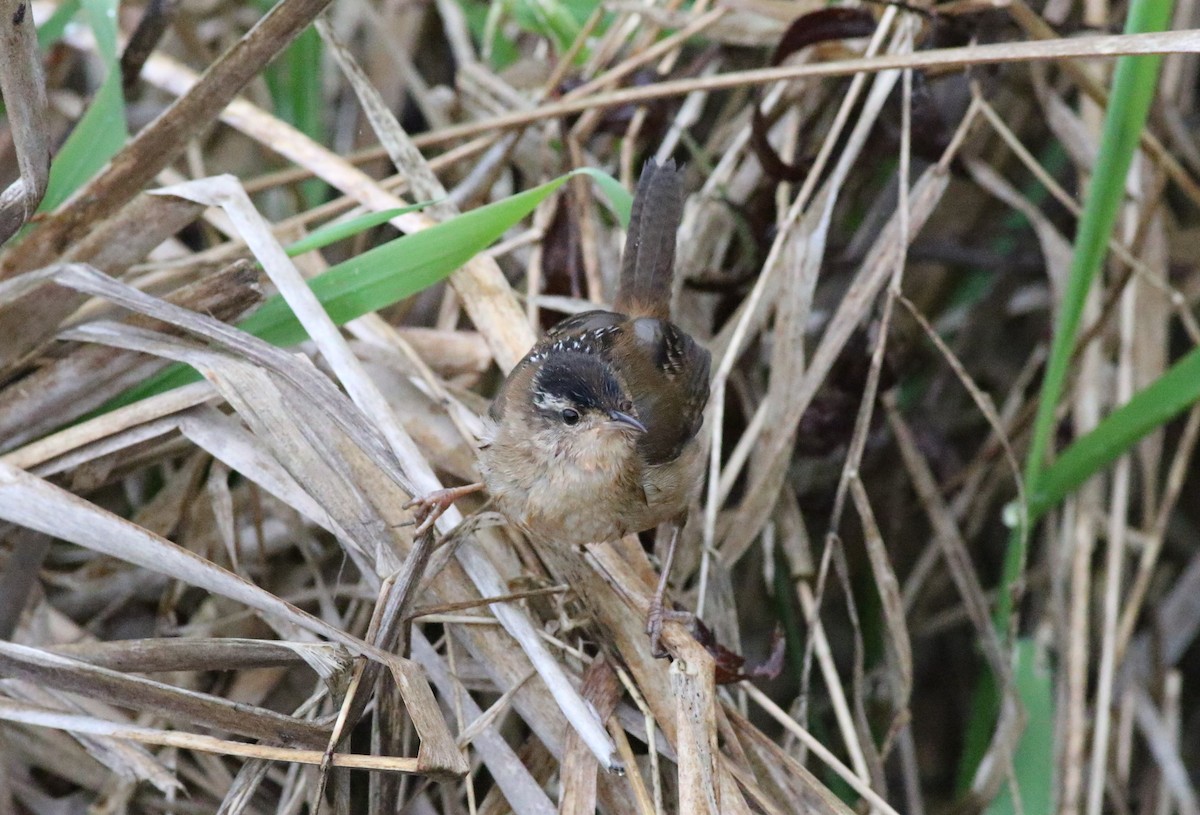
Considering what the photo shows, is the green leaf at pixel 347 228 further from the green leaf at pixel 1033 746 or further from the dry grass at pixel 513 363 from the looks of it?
the green leaf at pixel 1033 746

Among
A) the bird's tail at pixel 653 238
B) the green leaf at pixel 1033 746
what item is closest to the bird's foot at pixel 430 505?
the bird's tail at pixel 653 238

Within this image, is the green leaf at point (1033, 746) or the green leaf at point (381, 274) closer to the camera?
the green leaf at point (381, 274)

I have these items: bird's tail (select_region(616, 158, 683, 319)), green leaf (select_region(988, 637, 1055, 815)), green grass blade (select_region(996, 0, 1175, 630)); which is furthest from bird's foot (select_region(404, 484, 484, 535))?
green leaf (select_region(988, 637, 1055, 815))

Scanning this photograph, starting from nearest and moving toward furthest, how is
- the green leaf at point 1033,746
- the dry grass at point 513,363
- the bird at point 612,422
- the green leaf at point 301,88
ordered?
the dry grass at point 513,363
the bird at point 612,422
the green leaf at point 1033,746
the green leaf at point 301,88

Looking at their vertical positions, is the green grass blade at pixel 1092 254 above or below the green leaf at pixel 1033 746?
above

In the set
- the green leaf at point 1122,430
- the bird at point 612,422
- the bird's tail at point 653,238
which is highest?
the bird's tail at point 653,238

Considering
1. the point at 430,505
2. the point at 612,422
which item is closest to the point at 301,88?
the point at 612,422

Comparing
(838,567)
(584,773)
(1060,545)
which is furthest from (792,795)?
(1060,545)

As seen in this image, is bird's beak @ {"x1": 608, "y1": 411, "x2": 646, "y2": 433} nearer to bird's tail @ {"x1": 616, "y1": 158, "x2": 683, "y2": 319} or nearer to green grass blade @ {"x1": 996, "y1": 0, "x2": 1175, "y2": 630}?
bird's tail @ {"x1": 616, "y1": 158, "x2": 683, "y2": 319}
